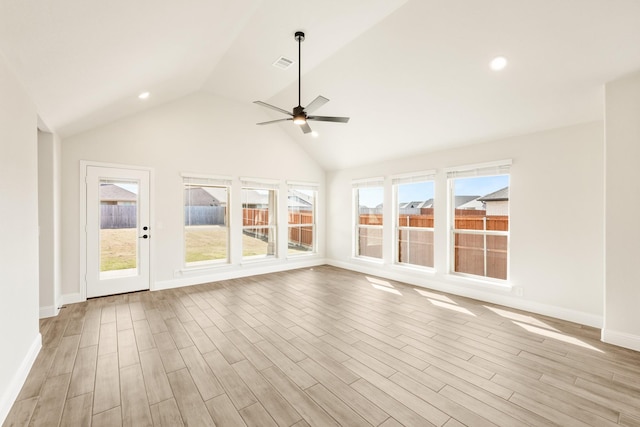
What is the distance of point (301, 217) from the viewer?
7.29m

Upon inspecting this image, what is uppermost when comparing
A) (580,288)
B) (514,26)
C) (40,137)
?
(514,26)

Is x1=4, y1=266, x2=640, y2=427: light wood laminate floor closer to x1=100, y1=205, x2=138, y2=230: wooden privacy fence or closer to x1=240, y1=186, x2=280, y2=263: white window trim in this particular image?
x1=100, y1=205, x2=138, y2=230: wooden privacy fence

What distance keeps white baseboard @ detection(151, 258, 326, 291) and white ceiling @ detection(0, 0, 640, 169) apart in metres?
2.87

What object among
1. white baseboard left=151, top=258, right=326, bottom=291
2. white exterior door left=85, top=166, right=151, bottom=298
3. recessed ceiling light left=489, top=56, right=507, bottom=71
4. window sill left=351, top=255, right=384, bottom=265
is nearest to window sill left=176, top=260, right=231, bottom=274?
white baseboard left=151, top=258, right=326, bottom=291

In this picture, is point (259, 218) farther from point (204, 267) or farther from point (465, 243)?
point (465, 243)

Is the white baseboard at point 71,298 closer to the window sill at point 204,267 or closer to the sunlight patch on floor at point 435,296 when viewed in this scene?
the window sill at point 204,267

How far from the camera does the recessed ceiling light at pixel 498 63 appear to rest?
312 centimetres

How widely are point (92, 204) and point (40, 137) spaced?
1.17 m

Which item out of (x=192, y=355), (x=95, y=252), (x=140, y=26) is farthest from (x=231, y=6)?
(x=95, y=252)

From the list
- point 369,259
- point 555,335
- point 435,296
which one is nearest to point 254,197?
point 369,259

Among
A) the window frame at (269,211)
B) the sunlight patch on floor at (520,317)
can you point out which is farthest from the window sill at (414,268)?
the window frame at (269,211)

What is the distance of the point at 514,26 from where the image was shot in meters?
2.75

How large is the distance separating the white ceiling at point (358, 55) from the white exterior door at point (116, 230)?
896mm

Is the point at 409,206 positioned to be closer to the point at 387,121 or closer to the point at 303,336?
the point at 387,121
